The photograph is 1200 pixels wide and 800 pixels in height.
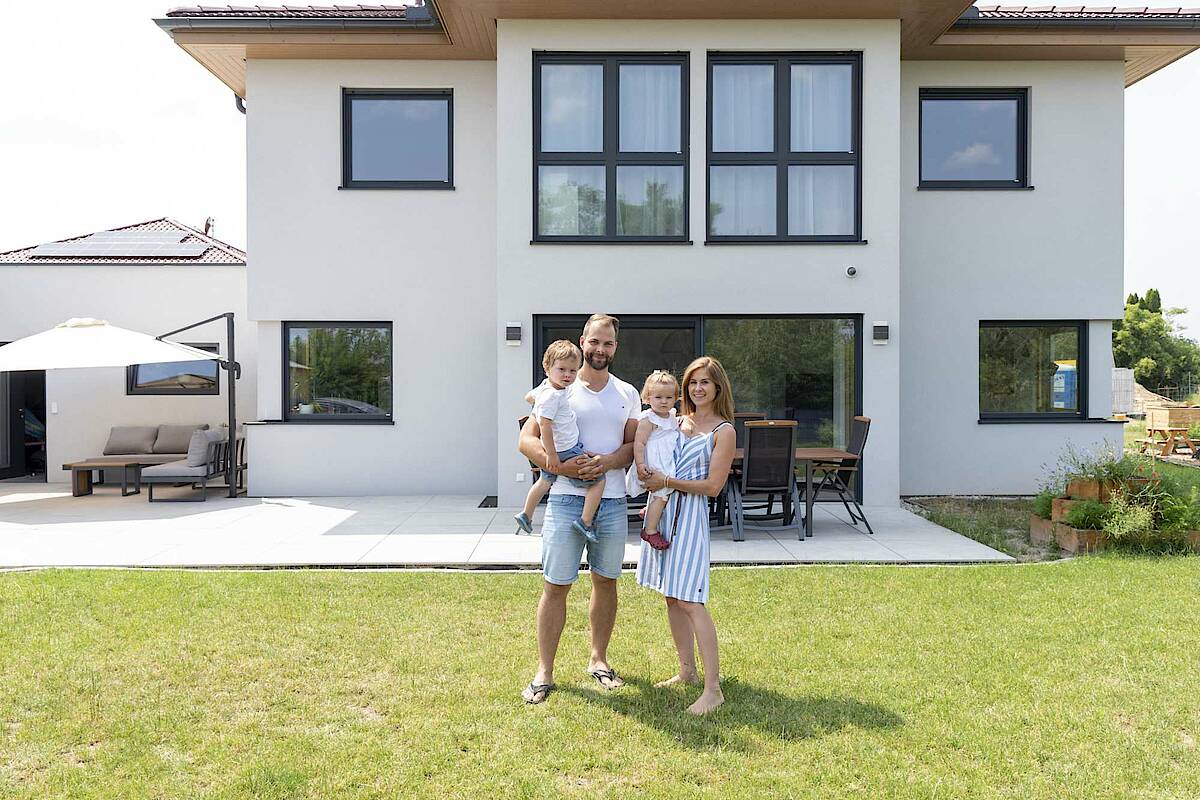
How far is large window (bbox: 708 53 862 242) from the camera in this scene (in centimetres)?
970

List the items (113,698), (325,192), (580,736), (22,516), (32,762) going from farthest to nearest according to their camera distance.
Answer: (325,192), (22,516), (113,698), (580,736), (32,762)

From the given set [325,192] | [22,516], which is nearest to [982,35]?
[325,192]

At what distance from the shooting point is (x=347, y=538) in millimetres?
7883

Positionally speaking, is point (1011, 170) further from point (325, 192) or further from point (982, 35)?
point (325, 192)

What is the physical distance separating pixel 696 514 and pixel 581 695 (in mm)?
1026

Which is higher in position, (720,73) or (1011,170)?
(720,73)

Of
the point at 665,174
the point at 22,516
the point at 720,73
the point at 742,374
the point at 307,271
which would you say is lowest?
the point at 22,516

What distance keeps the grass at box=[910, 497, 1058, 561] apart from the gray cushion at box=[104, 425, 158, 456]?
10965 millimetres

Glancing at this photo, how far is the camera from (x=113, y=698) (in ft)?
12.7

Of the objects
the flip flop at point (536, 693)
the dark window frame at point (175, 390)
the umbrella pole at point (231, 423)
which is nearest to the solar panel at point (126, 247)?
the dark window frame at point (175, 390)

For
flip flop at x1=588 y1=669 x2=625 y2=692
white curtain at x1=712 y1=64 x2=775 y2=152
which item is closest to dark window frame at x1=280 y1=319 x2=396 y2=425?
white curtain at x1=712 y1=64 x2=775 y2=152

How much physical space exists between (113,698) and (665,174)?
307 inches

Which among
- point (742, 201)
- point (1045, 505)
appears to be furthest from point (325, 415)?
point (1045, 505)

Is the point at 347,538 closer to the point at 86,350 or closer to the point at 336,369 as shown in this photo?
the point at 336,369
